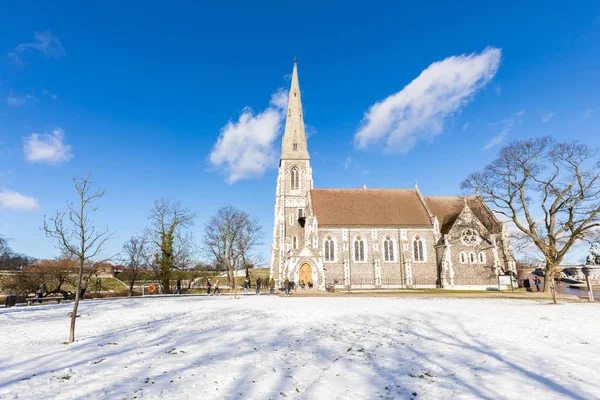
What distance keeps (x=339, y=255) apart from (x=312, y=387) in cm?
3176

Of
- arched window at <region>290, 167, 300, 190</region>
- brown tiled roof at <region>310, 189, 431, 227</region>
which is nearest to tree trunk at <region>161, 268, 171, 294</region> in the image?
brown tiled roof at <region>310, 189, 431, 227</region>

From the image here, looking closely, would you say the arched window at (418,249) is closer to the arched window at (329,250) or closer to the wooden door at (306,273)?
the arched window at (329,250)

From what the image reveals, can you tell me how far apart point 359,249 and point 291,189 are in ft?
39.4

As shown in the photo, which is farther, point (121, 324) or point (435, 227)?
point (435, 227)

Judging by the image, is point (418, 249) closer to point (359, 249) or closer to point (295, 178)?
point (359, 249)

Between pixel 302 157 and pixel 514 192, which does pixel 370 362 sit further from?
pixel 302 157

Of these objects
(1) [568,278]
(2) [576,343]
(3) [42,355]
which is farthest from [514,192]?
(3) [42,355]

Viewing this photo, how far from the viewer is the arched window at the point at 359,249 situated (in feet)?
121

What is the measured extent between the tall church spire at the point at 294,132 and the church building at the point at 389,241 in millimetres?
5636

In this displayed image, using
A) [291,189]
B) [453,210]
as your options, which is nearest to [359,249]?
[291,189]

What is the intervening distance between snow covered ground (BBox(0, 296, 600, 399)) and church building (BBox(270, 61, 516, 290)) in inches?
894

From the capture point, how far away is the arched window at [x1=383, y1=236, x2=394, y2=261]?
3716cm

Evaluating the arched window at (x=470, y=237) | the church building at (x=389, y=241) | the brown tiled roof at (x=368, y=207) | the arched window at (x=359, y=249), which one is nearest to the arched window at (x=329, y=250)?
the church building at (x=389, y=241)

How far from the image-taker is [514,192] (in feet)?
88.3
